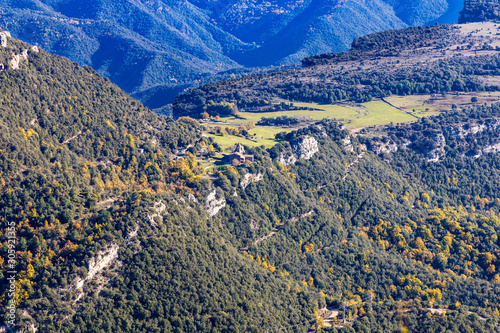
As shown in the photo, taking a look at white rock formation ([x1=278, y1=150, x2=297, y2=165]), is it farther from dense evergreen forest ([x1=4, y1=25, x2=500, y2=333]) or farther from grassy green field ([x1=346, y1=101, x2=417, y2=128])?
grassy green field ([x1=346, y1=101, x2=417, y2=128])

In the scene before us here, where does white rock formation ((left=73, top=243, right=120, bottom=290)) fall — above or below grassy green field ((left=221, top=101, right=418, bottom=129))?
above

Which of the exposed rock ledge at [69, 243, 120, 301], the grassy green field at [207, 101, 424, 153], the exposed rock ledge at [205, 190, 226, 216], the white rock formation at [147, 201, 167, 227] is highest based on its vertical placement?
the white rock formation at [147, 201, 167, 227]

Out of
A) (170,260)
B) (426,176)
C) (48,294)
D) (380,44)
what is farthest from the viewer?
(380,44)

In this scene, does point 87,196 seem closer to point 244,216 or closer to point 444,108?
point 244,216

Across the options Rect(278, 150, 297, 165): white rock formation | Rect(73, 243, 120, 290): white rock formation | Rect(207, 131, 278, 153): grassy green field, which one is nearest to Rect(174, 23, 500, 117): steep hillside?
Rect(207, 131, 278, 153): grassy green field

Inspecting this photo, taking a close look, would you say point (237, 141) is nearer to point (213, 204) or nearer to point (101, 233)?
point (213, 204)

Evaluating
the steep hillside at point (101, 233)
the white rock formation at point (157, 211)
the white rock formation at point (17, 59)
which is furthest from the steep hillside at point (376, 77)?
the white rock formation at point (157, 211)

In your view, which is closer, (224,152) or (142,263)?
(142,263)

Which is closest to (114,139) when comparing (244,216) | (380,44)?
(244,216)

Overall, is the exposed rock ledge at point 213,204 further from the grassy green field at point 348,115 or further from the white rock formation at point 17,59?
the grassy green field at point 348,115
